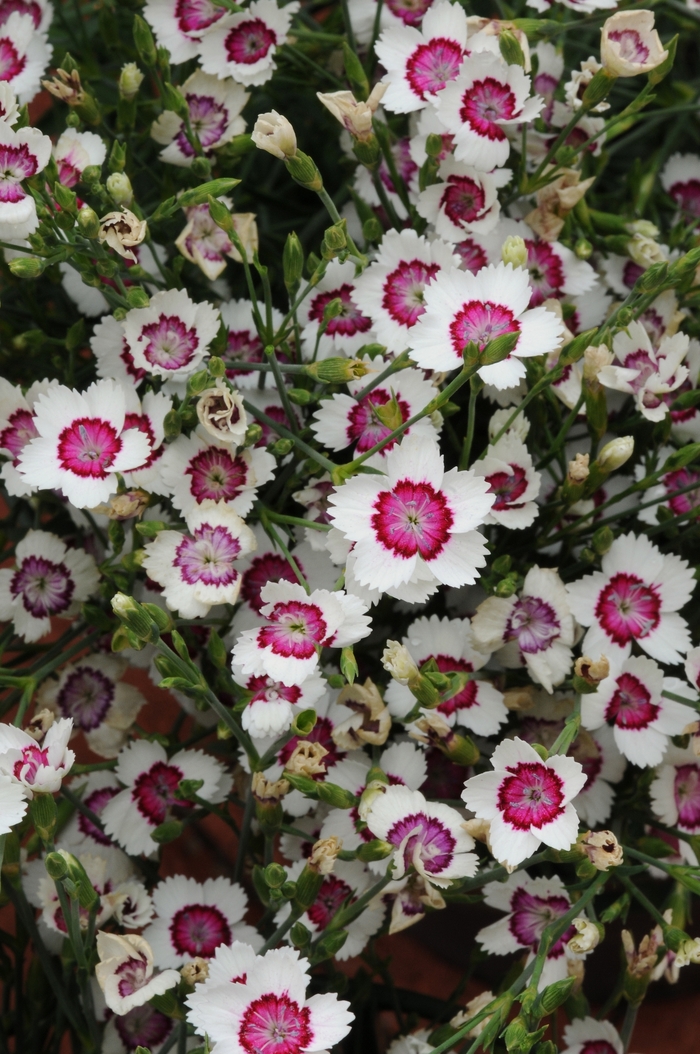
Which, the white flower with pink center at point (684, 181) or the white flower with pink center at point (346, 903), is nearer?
the white flower with pink center at point (346, 903)

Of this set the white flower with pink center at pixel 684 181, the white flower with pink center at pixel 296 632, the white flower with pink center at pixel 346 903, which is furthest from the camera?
the white flower with pink center at pixel 684 181

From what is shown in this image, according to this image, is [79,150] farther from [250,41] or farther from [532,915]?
[532,915]

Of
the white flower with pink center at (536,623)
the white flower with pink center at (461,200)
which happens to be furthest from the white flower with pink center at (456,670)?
the white flower with pink center at (461,200)

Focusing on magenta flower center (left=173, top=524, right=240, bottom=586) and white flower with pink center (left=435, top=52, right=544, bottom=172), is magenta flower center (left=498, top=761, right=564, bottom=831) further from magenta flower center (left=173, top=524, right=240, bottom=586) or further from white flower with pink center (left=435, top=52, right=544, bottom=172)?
white flower with pink center (left=435, top=52, right=544, bottom=172)

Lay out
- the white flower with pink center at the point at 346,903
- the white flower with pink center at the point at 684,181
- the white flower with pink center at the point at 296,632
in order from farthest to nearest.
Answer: the white flower with pink center at the point at 684,181
the white flower with pink center at the point at 346,903
the white flower with pink center at the point at 296,632

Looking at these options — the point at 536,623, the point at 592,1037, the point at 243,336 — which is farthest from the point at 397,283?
the point at 592,1037

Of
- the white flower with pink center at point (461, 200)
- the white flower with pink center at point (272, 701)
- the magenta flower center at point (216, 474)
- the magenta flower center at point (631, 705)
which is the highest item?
the white flower with pink center at point (461, 200)

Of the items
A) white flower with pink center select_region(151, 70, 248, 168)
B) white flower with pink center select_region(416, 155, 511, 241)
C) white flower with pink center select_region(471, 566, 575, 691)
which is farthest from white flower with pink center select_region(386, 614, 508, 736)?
white flower with pink center select_region(151, 70, 248, 168)

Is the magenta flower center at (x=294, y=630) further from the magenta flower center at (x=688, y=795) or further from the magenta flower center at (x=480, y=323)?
the magenta flower center at (x=688, y=795)
